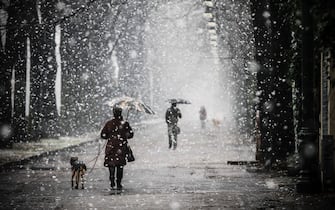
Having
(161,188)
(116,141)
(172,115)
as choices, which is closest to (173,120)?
(172,115)

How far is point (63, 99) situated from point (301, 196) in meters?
28.5

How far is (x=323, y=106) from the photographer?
13898 mm

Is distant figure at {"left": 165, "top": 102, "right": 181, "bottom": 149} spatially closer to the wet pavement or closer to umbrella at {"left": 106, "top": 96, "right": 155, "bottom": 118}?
the wet pavement

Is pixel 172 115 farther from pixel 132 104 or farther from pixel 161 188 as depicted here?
pixel 161 188

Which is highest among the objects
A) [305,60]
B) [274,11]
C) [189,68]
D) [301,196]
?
[189,68]

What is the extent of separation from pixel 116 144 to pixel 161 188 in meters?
1.30

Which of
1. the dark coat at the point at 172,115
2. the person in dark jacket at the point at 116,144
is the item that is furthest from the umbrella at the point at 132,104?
the dark coat at the point at 172,115

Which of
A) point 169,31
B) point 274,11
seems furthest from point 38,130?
point 169,31

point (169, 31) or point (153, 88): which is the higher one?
point (169, 31)

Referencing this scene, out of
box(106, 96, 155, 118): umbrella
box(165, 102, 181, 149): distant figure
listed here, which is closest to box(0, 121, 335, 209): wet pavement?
box(106, 96, 155, 118): umbrella

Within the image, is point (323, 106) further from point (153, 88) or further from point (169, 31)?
point (169, 31)

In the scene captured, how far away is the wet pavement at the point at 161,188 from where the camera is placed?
11.8 m

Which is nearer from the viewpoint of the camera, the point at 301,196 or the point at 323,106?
the point at 301,196

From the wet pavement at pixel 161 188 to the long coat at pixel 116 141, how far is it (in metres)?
0.62
